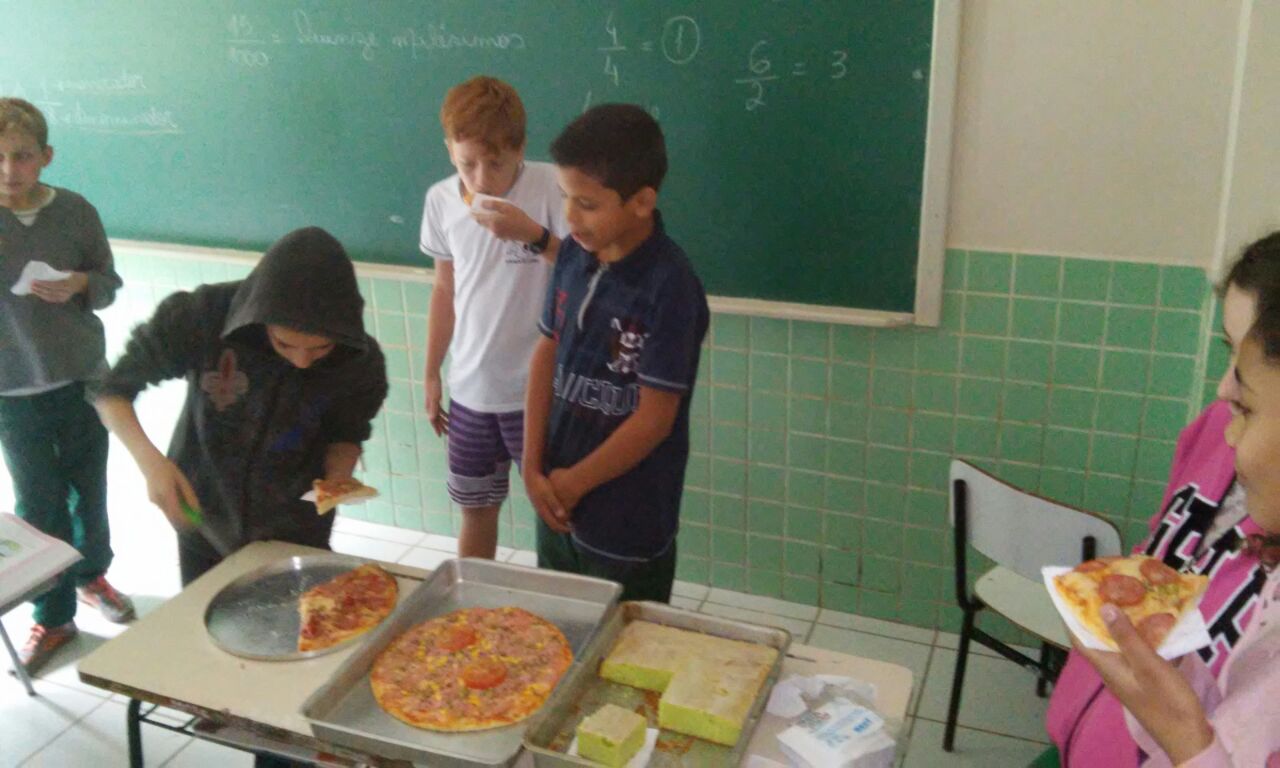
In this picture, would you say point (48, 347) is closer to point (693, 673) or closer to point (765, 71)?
point (765, 71)

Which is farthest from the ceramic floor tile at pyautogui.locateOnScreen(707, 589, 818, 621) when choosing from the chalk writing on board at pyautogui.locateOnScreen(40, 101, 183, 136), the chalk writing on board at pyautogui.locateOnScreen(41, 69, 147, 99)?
the chalk writing on board at pyautogui.locateOnScreen(41, 69, 147, 99)

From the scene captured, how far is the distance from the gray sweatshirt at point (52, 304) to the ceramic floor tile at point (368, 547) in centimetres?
106

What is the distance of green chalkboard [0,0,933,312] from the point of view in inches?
98.3

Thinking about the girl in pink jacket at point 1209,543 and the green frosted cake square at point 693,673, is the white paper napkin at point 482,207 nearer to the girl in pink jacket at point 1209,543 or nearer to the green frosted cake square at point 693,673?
the green frosted cake square at point 693,673

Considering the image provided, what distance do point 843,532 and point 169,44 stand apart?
9.07 ft

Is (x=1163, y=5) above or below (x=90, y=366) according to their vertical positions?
above

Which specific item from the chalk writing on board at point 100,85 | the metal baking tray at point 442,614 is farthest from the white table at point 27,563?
the chalk writing on board at point 100,85

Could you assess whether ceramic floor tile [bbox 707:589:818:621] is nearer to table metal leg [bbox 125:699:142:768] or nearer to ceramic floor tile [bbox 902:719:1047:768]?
ceramic floor tile [bbox 902:719:1047:768]

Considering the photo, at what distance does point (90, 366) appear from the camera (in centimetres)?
287

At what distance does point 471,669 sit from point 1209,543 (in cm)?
114

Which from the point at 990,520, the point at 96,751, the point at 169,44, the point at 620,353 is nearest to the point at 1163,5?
the point at 990,520

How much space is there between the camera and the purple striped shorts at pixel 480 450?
2.66 meters

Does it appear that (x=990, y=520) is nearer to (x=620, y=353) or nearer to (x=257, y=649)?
(x=620, y=353)

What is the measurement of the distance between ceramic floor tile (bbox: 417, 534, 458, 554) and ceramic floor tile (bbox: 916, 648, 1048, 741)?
1700 mm
